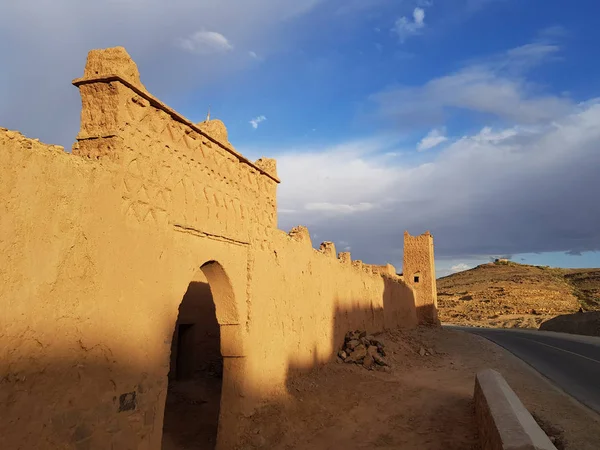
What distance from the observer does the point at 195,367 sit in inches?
425

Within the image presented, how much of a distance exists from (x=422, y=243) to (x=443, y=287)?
41.1 meters

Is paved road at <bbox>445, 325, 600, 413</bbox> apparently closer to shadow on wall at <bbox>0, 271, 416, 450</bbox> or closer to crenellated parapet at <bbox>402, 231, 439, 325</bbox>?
crenellated parapet at <bbox>402, 231, 439, 325</bbox>

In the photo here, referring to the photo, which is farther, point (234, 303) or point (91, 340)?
point (234, 303)

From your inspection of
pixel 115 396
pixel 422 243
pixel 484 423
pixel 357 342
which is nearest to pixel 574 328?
pixel 422 243

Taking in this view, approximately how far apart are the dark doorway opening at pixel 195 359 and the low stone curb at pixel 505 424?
5.67 m

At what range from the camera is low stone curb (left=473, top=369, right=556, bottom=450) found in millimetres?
3961

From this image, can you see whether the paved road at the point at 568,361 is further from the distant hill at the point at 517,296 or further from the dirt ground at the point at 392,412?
the distant hill at the point at 517,296

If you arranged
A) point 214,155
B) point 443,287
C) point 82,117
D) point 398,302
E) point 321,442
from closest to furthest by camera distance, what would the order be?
point 82,117 → point 214,155 → point 321,442 → point 398,302 → point 443,287

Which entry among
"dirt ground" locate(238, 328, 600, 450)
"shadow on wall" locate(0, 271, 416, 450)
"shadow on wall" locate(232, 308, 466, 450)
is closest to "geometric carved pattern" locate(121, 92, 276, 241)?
"shadow on wall" locate(0, 271, 416, 450)

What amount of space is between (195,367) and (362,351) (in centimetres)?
453

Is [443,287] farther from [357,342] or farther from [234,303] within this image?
[234,303]

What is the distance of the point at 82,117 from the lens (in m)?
4.97

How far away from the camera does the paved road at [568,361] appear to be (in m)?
9.91

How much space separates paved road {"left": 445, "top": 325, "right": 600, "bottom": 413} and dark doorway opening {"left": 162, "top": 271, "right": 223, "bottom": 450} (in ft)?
26.7
